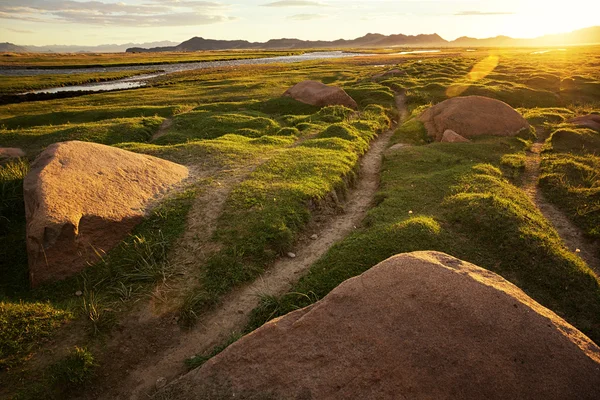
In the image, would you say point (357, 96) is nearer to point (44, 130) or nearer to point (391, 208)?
point (391, 208)

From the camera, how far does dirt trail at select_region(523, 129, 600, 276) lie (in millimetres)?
13453

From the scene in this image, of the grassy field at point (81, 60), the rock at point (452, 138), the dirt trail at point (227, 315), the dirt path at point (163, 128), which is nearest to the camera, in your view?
the dirt trail at point (227, 315)

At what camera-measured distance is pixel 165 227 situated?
14.1 meters

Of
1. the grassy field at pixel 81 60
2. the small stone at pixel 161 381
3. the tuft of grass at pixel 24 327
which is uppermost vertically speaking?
the grassy field at pixel 81 60

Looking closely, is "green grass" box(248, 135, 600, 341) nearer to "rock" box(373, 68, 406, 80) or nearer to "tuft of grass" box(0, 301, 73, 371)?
"tuft of grass" box(0, 301, 73, 371)

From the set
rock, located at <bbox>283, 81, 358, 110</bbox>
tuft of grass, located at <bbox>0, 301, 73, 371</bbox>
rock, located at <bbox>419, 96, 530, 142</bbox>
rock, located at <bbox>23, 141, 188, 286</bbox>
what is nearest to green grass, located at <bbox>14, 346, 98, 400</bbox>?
tuft of grass, located at <bbox>0, 301, 73, 371</bbox>

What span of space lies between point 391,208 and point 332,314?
961 cm

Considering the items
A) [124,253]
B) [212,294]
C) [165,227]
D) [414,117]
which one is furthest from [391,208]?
[414,117]

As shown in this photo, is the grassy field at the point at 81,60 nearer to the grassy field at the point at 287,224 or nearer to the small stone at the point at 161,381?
the grassy field at the point at 287,224

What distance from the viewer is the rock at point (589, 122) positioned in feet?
88.8

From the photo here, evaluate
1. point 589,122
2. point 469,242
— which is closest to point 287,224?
point 469,242

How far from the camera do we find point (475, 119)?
27.5 metres

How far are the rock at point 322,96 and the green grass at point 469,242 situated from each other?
2052cm

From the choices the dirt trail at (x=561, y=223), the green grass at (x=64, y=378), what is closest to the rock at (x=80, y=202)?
the green grass at (x=64, y=378)
